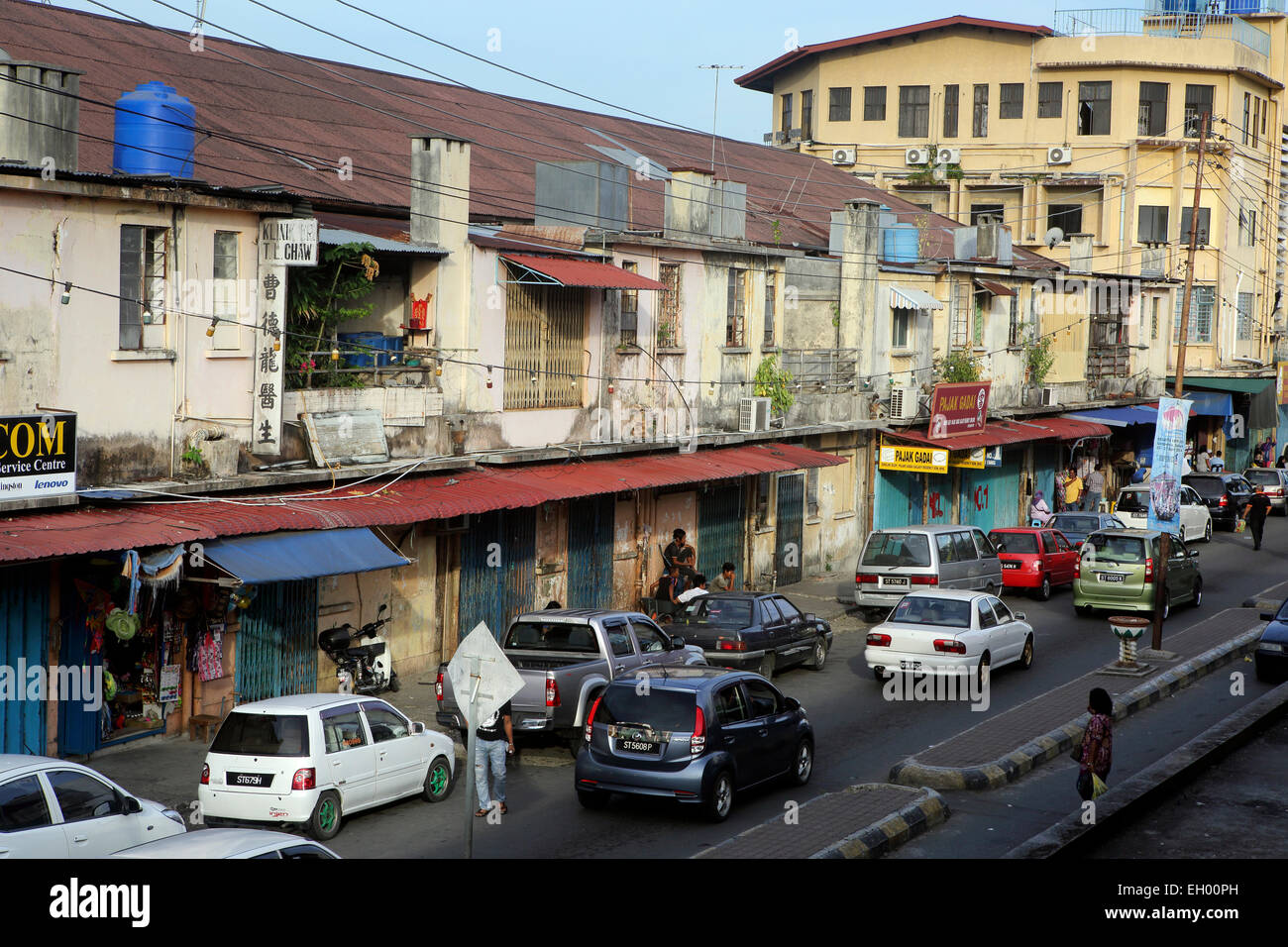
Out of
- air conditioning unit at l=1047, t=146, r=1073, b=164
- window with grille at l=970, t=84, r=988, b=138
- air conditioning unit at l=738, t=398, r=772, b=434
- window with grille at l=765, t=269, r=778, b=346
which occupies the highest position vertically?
window with grille at l=970, t=84, r=988, b=138

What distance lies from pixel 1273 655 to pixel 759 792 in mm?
10172

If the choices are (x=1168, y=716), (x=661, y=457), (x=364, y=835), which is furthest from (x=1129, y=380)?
(x=364, y=835)

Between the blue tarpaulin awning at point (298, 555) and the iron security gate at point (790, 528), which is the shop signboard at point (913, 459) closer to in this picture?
the iron security gate at point (790, 528)

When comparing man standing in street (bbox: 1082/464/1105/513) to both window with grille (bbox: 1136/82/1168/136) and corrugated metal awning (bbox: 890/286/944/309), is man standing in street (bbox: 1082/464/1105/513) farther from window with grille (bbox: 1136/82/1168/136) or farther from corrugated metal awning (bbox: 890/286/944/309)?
window with grille (bbox: 1136/82/1168/136)

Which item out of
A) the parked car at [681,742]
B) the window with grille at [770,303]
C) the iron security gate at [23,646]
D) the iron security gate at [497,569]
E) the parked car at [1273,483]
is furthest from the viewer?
→ the parked car at [1273,483]

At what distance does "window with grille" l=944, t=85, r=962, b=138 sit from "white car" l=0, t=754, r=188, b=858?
53.8 metres

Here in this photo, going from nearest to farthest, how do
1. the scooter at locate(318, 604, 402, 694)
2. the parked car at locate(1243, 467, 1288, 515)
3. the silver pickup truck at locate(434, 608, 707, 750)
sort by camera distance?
the silver pickup truck at locate(434, 608, 707, 750)
the scooter at locate(318, 604, 402, 694)
the parked car at locate(1243, 467, 1288, 515)

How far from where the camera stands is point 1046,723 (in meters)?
20.0

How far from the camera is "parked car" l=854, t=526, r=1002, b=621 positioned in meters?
27.8

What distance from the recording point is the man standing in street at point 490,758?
15.6 meters

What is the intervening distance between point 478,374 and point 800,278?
11.8 m

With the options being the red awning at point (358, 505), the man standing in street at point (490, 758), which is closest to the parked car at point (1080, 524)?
the red awning at point (358, 505)

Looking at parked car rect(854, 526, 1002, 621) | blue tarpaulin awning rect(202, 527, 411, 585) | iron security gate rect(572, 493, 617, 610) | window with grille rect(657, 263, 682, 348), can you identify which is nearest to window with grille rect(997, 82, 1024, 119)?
parked car rect(854, 526, 1002, 621)

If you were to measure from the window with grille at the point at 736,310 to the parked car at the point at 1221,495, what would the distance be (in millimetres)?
20298
